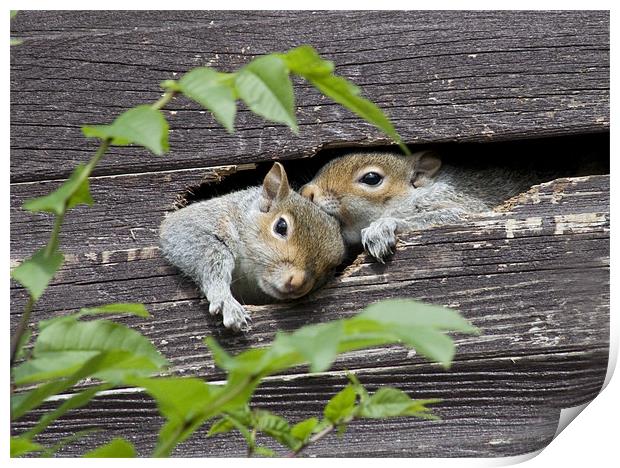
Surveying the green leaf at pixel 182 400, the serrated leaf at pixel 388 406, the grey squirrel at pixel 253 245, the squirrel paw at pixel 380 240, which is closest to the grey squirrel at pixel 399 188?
the grey squirrel at pixel 253 245

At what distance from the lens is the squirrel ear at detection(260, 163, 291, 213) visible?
2754 mm

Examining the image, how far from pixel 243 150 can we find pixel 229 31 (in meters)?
0.36

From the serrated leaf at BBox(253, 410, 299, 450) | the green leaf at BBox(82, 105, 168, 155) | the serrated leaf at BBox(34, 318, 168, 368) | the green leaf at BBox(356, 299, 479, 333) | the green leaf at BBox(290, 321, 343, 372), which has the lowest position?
the serrated leaf at BBox(253, 410, 299, 450)

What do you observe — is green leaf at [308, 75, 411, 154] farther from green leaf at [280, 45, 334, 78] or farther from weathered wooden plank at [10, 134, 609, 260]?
weathered wooden plank at [10, 134, 609, 260]

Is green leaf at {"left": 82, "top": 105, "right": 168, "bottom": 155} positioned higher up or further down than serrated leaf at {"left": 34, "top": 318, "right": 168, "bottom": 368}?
higher up

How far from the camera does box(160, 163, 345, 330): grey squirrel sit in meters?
2.63

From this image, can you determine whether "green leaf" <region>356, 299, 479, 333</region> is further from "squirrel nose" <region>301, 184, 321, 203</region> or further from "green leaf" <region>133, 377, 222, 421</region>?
"squirrel nose" <region>301, 184, 321, 203</region>

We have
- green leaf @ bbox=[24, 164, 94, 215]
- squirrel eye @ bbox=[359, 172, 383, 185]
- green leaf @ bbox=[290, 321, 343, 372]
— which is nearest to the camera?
green leaf @ bbox=[290, 321, 343, 372]

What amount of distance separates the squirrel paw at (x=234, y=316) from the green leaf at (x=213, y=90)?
1525mm

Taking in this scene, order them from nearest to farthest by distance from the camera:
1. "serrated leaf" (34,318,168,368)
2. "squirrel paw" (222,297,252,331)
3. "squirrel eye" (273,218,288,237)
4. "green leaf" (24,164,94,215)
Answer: "green leaf" (24,164,94,215), "serrated leaf" (34,318,168,368), "squirrel paw" (222,297,252,331), "squirrel eye" (273,218,288,237)

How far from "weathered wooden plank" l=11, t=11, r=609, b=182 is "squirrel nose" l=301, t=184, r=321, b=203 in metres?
0.37

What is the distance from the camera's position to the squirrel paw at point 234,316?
253cm

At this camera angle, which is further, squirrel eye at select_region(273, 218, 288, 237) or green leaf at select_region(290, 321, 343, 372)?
squirrel eye at select_region(273, 218, 288, 237)

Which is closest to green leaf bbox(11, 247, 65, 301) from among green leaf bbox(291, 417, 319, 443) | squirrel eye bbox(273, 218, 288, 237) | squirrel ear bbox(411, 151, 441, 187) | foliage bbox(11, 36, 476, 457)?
foliage bbox(11, 36, 476, 457)
